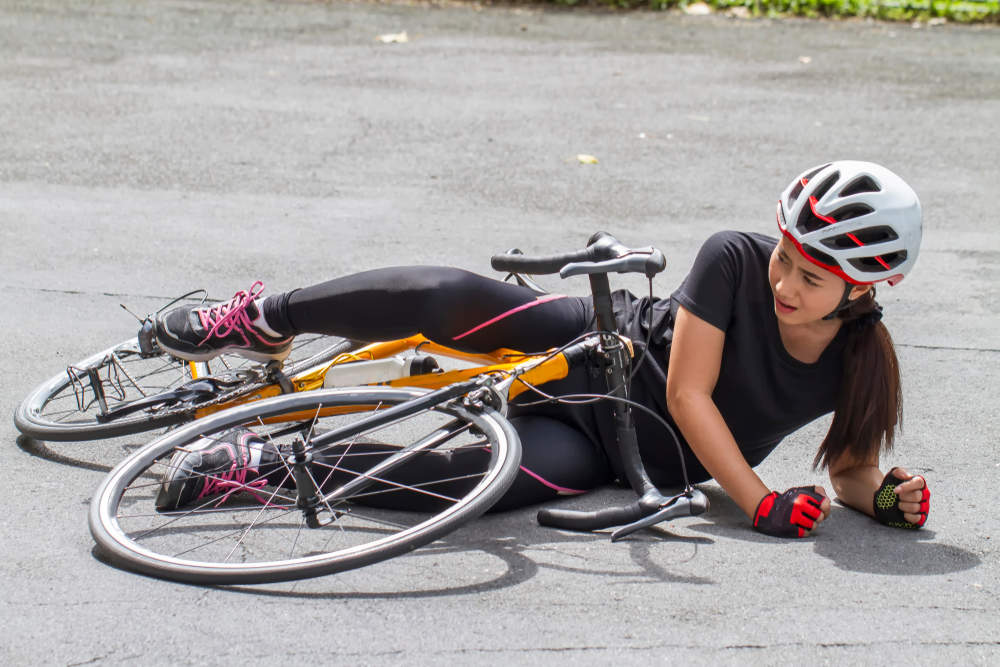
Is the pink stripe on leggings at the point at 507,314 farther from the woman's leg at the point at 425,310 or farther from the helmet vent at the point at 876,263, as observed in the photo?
the helmet vent at the point at 876,263

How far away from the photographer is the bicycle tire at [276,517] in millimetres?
3197

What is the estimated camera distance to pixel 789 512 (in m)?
3.62

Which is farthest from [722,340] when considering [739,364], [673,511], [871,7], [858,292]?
[871,7]

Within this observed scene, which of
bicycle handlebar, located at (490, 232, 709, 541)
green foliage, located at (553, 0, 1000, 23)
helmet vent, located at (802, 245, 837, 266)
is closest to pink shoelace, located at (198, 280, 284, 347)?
bicycle handlebar, located at (490, 232, 709, 541)

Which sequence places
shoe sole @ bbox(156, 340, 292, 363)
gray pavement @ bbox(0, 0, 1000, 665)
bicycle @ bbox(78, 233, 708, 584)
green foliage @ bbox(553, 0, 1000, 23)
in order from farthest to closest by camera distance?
green foliage @ bbox(553, 0, 1000, 23)
shoe sole @ bbox(156, 340, 292, 363)
bicycle @ bbox(78, 233, 708, 584)
gray pavement @ bbox(0, 0, 1000, 665)

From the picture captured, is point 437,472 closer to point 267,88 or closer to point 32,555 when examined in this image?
point 32,555

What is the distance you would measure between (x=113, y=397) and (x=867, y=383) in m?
2.55

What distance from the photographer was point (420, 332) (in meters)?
3.80

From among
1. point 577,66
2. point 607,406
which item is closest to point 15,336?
point 607,406

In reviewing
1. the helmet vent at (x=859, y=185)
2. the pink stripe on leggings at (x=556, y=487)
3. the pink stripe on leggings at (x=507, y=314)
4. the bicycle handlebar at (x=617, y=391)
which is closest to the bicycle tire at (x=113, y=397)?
the pink stripe on leggings at (x=507, y=314)

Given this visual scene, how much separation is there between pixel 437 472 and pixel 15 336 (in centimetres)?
239

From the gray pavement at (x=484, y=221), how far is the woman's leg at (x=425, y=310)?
582 mm

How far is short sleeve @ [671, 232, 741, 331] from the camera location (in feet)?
11.7

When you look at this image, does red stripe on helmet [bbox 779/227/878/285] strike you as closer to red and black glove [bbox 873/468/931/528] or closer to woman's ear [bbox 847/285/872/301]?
woman's ear [bbox 847/285/872/301]
